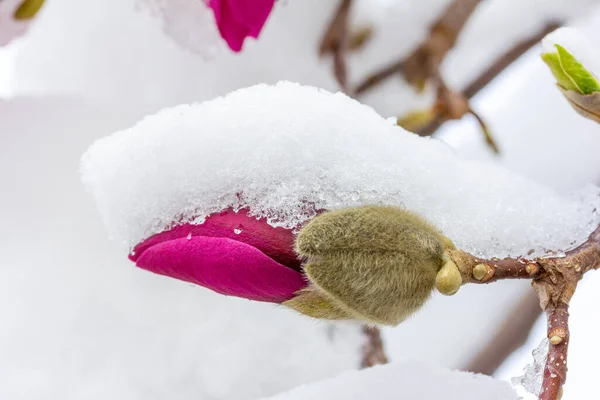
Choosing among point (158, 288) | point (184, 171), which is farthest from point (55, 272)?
point (184, 171)

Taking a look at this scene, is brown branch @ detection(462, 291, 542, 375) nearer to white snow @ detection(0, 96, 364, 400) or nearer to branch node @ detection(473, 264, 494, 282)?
white snow @ detection(0, 96, 364, 400)

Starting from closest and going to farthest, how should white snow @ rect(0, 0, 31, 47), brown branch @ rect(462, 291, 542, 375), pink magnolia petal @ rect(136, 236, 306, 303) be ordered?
pink magnolia petal @ rect(136, 236, 306, 303)
white snow @ rect(0, 0, 31, 47)
brown branch @ rect(462, 291, 542, 375)

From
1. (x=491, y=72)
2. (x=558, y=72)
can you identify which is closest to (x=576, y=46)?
(x=558, y=72)

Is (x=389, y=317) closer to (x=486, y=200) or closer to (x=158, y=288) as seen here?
(x=486, y=200)

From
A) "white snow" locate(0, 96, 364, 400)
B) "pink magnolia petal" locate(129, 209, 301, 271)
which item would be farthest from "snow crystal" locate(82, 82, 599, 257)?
"white snow" locate(0, 96, 364, 400)

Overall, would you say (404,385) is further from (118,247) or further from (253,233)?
(118,247)

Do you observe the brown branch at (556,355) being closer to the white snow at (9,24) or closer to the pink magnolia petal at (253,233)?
the pink magnolia petal at (253,233)
